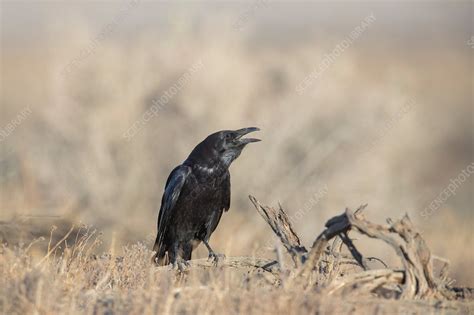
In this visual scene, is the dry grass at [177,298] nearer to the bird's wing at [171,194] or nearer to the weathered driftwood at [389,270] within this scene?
the weathered driftwood at [389,270]

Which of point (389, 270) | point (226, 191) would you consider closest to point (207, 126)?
point (226, 191)

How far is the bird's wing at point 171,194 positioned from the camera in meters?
8.78

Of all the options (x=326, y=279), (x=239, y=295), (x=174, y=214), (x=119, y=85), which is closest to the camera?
(x=239, y=295)

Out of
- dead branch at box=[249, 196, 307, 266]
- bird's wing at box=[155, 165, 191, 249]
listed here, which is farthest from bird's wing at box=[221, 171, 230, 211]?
dead branch at box=[249, 196, 307, 266]

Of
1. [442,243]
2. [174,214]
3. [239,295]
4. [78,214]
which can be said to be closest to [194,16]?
[78,214]

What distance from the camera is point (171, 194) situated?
8.80 meters

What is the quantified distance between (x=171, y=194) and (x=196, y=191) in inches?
10.3

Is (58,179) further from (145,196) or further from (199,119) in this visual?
(199,119)

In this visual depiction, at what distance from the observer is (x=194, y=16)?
54.6 ft

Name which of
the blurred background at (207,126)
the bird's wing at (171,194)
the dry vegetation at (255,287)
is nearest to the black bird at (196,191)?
the bird's wing at (171,194)

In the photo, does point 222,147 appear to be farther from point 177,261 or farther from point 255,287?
point 255,287

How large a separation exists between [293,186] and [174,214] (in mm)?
7532

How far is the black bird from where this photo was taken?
8820 mm

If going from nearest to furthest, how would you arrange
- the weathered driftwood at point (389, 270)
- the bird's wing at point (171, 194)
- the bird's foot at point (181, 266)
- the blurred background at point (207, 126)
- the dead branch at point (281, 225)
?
the weathered driftwood at point (389, 270) → the dead branch at point (281, 225) → the bird's foot at point (181, 266) → the bird's wing at point (171, 194) → the blurred background at point (207, 126)
